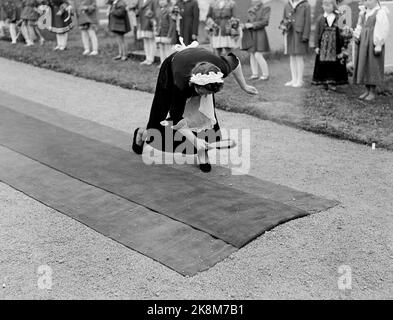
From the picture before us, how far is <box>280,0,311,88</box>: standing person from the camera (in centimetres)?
911

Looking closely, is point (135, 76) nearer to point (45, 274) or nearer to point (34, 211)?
point (34, 211)

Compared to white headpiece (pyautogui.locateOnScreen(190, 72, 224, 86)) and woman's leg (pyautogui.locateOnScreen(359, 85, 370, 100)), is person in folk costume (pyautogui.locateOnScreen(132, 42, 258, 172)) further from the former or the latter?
woman's leg (pyautogui.locateOnScreen(359, 85, 370, 100))

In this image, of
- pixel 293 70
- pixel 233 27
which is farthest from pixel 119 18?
pixel 293 70

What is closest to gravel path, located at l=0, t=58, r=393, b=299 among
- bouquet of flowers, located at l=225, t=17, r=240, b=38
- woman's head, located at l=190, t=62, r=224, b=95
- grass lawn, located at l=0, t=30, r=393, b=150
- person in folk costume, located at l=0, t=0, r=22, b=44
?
grass lawn, located at l=0, t=30, r=393, b=150

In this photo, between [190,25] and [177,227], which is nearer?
[177,227]

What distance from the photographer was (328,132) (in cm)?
692

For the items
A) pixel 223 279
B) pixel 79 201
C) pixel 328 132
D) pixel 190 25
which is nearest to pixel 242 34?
pixel 190 25

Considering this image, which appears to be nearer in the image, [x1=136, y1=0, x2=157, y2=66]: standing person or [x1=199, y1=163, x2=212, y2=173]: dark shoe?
[x1=199, y1=163, x2=212, y2=173]: dark shoe

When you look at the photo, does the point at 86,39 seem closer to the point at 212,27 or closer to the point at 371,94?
the point at 212,27

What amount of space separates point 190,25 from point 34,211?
6584mm

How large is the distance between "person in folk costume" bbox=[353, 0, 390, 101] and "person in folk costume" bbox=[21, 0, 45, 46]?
8520 mm

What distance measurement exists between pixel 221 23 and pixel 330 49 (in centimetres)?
249

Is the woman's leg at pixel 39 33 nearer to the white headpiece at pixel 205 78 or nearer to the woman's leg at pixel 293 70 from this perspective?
the woman's leg at pixel 293 70

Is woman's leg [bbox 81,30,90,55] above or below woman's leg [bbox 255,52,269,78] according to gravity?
above
